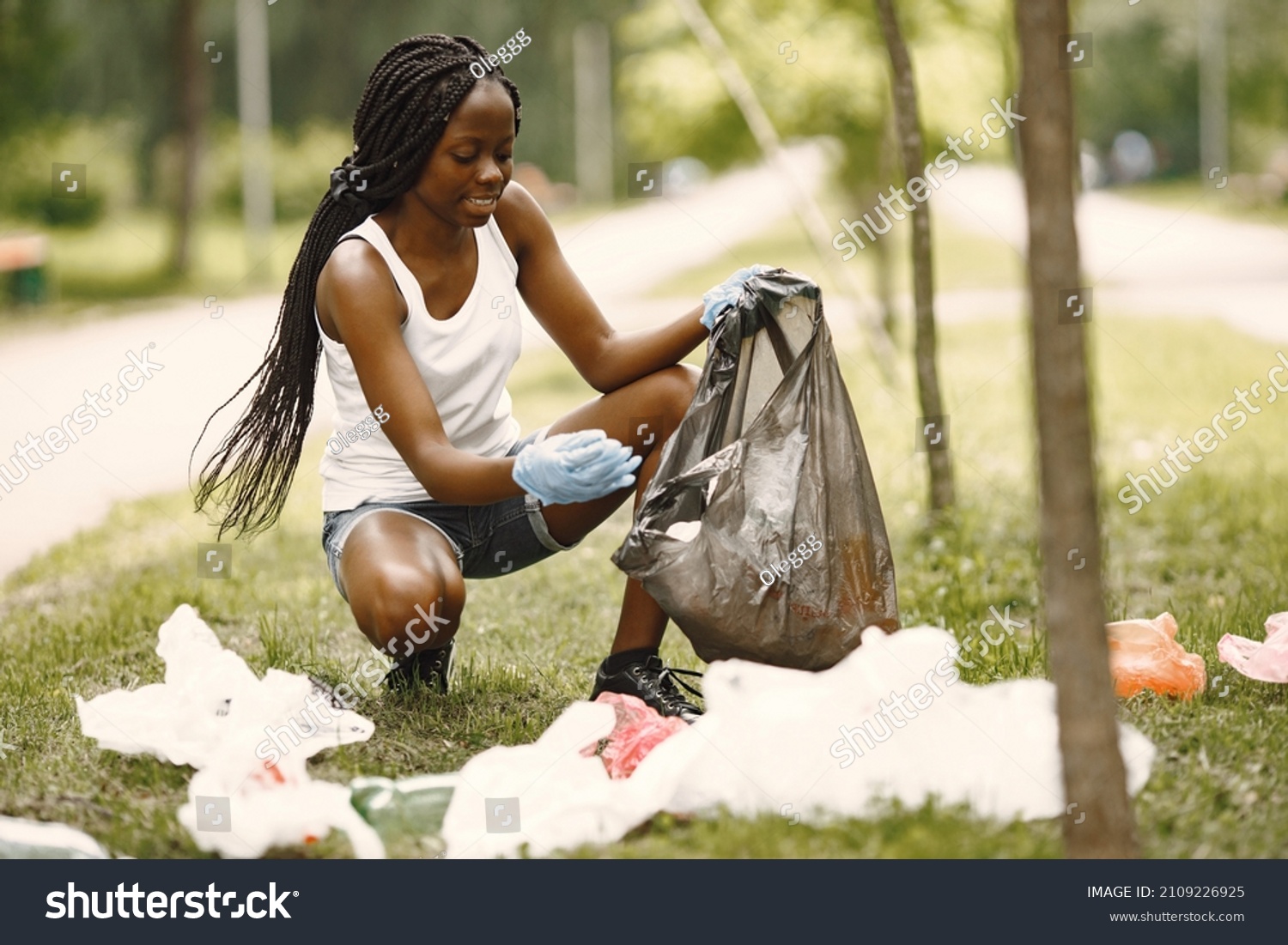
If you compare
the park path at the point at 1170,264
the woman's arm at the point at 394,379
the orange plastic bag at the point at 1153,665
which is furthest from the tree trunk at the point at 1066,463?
the park path at the point at 1170,264

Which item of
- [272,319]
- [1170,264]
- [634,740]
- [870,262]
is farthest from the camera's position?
[1170,264]

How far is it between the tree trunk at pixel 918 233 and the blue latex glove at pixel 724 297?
1.63 m

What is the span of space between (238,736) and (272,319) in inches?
422

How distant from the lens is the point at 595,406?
3.24 metres

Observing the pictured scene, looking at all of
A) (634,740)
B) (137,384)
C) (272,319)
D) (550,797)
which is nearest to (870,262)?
(272,319)

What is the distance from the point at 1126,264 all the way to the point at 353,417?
15.4 m

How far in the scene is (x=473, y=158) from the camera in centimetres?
298

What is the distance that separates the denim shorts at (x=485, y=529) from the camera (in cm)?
323

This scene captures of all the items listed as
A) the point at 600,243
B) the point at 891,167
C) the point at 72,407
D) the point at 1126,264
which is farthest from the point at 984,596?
the point at 600,243

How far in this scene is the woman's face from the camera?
2.94m

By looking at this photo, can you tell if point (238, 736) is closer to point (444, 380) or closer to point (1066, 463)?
point (444, 380)

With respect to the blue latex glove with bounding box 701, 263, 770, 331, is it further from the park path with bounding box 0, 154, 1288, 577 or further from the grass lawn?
the grass lawn

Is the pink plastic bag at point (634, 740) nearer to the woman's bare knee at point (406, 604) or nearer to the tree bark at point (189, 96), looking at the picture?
→ the woman's bare knee at point (406, 604)

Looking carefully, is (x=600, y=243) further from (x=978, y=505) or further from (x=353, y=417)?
(x=353, y=417)
